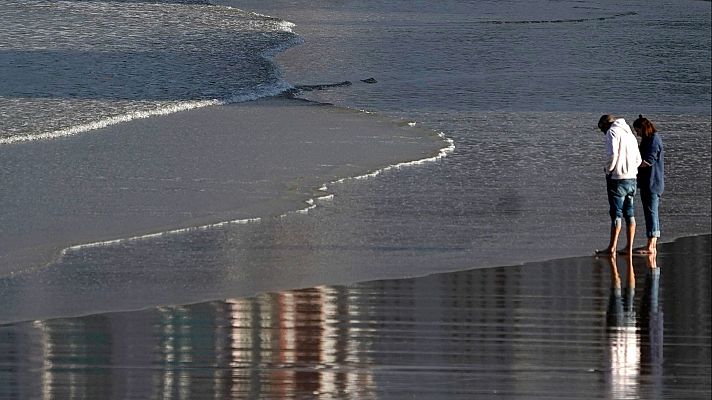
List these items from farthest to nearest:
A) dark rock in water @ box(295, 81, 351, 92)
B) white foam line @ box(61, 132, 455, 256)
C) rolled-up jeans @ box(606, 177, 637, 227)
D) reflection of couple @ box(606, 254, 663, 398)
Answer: dark rock in water @ box(295, 81, 351, 92) < rolled-up jeans @ box(606, 177, 637, 227) < white foam line @ box(61, 132, 455, 256) < reflection of couple @ box(606, 254, 663, 398)

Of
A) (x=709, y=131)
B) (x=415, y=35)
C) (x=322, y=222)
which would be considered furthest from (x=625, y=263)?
(x=415, y=35)

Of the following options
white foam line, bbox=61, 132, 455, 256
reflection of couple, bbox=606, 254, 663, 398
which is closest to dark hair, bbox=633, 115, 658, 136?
reflection of couple, bbox=606, 254, 663, 398

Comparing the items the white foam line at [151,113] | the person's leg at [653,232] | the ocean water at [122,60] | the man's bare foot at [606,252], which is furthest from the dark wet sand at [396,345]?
the ocean water at [122,60]

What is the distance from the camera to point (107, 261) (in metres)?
9.54

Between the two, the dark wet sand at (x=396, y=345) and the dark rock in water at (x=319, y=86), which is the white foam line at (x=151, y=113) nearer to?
the dark rock in water at (x=319, y=86)

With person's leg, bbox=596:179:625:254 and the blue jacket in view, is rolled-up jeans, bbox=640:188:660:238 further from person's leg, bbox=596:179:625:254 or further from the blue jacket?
person's leg, bbox=596:179:625:254

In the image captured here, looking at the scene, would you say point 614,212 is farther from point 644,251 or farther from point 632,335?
point 632,335

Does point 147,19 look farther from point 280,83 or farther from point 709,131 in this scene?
point 709,131

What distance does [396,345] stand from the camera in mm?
7219

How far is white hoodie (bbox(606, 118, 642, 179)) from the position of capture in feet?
34.2

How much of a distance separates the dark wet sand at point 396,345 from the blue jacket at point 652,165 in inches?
63.6

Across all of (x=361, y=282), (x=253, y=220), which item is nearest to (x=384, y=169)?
(x=253, y=220)

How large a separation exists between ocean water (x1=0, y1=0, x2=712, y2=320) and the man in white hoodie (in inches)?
10.7

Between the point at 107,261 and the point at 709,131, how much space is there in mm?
9915
